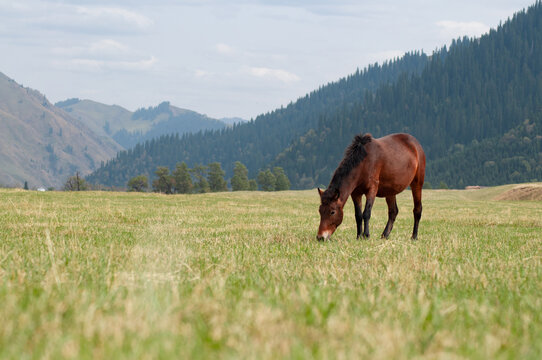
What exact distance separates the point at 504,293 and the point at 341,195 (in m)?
7.64

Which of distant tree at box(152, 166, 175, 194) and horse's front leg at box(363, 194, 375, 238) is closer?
horse's front leg at box(363, 194, 375, 238)

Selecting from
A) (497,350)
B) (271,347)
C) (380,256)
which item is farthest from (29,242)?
(497,350)

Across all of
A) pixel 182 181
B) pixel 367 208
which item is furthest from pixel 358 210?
pixel 182 181

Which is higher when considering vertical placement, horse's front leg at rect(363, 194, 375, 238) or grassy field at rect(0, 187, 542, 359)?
horse's front leg at rect(363, 194, 375, 238)

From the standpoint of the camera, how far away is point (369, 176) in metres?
13.8

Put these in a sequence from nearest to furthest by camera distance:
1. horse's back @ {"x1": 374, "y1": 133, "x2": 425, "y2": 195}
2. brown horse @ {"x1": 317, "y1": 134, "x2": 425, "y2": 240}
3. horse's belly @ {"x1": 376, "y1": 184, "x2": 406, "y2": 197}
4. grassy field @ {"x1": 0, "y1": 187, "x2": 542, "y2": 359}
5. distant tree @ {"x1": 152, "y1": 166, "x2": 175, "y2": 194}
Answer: grassy field @ {"x1": 0, "y1": 187, "x2": 542, "y2": 359}, brown horse @ {"x1": 317, "y1": 134, "x2": 425, "y2": 240}, horse's back @ {"x1": 374, "y1": 133, "x2": 425, "y2": 195}, horse's belly @ {"x1": 376, "y1": 184, "x2": 406, "y2": 197}, distant tree @ {"x1": 152, "y1": 166, "x2": 175, "y2": 194}

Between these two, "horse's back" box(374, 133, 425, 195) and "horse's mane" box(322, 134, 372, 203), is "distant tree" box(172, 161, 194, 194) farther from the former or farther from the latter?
"horse's mane" box(322, 134, 372, 203)

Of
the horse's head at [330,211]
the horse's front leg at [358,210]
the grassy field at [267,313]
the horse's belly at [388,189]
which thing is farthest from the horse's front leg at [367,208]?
the grassy field at [267,313]

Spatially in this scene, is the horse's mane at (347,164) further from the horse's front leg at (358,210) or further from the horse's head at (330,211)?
the horse's front leg at (358,210)

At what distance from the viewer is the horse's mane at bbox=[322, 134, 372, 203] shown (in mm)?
12961

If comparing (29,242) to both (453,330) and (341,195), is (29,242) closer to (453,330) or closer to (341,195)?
(341,195)

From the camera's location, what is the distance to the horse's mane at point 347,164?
510 inches

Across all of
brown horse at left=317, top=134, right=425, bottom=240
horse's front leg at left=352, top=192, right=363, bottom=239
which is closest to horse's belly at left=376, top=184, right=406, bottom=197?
brown horse at left=317, top=134, right=425, bottom=240

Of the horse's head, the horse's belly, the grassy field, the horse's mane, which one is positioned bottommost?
the grassy field
